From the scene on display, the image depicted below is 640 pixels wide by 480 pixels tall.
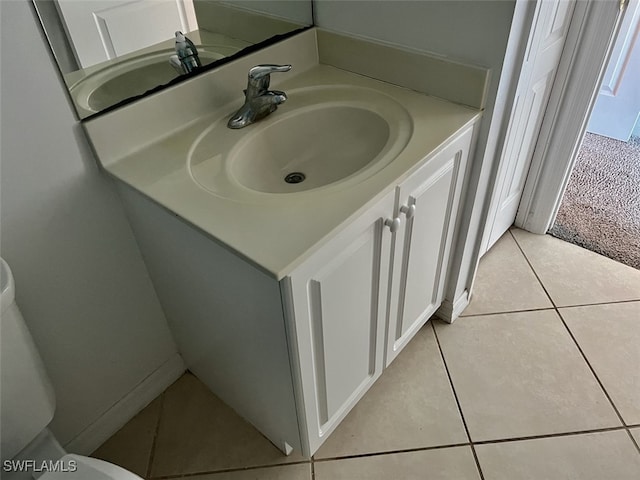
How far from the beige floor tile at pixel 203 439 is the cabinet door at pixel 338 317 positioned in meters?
0.23

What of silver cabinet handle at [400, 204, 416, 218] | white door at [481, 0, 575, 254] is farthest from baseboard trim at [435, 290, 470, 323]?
silver cabinet handle at [400, 204, 416, 218]

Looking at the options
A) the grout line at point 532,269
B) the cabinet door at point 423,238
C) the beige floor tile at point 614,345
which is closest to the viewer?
the cabinet door at point 423,238

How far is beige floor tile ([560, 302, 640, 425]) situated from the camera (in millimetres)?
1486

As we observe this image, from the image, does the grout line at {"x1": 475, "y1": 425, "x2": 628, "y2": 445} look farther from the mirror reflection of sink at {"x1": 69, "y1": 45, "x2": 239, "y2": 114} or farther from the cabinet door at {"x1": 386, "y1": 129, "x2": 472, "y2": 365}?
the mirror reflection of sink at {"x1": 69, "y1": 45, "x2": 239, "y2": 114}

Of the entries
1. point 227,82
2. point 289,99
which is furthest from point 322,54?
point 227,82

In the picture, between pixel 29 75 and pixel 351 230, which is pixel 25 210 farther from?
pixel 351 230

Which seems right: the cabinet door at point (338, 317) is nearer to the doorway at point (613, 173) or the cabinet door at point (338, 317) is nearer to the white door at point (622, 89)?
the doorway at point (613, 173)

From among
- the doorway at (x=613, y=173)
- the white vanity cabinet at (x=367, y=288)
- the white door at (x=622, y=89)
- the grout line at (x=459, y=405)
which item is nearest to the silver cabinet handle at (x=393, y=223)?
the white vanity cabinet at (x=367, y=288)

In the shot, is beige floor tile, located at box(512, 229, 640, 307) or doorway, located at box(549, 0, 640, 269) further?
doorway, located at box(549, 0, 640, 269)

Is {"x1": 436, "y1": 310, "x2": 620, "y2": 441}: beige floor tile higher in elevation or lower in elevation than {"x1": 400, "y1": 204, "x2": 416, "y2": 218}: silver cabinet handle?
lower

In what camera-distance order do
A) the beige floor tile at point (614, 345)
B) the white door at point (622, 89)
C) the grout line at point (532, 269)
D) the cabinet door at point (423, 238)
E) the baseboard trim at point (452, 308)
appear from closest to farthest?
the cabinet door at point (423, 238) → the beige floor tile at point (614, 345) → the baseboard trim at point (452, 308) → the grout line at point (532, 269) → the white door at point (622, 89)

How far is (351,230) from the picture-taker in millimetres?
954

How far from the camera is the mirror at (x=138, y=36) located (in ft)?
3.25

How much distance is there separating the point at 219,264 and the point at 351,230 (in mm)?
265
